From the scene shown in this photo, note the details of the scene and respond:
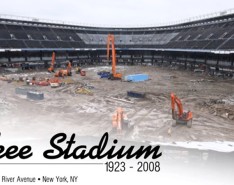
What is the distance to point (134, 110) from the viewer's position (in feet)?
95.2

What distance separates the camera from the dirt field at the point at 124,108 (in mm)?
21719

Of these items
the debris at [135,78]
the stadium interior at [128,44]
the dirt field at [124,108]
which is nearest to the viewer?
the dirt field at [124,108]

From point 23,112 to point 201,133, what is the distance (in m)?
17.0

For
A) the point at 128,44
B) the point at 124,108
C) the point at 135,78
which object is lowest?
the point at 124,108

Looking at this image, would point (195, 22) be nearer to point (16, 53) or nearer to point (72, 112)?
point (16, 53)

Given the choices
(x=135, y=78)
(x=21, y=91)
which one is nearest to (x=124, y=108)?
(x=21, y=91)

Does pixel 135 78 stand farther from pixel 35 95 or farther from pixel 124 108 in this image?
pixel 35 95

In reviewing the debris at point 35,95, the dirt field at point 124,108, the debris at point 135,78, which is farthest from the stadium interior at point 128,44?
the debris at point 35,95

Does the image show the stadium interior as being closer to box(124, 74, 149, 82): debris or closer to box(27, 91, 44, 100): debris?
box(124, 74, 149, 82): debris

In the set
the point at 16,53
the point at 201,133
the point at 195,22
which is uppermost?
the point at 195,22

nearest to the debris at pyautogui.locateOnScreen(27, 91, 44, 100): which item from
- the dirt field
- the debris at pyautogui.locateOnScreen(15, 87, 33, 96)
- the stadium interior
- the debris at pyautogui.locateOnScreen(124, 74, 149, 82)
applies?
the dirt field

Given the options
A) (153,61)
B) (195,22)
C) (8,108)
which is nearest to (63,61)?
(153,61)

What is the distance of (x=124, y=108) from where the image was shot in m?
29.8

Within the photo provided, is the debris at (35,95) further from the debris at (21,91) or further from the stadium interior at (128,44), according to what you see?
the stadium interior at (128,44)
